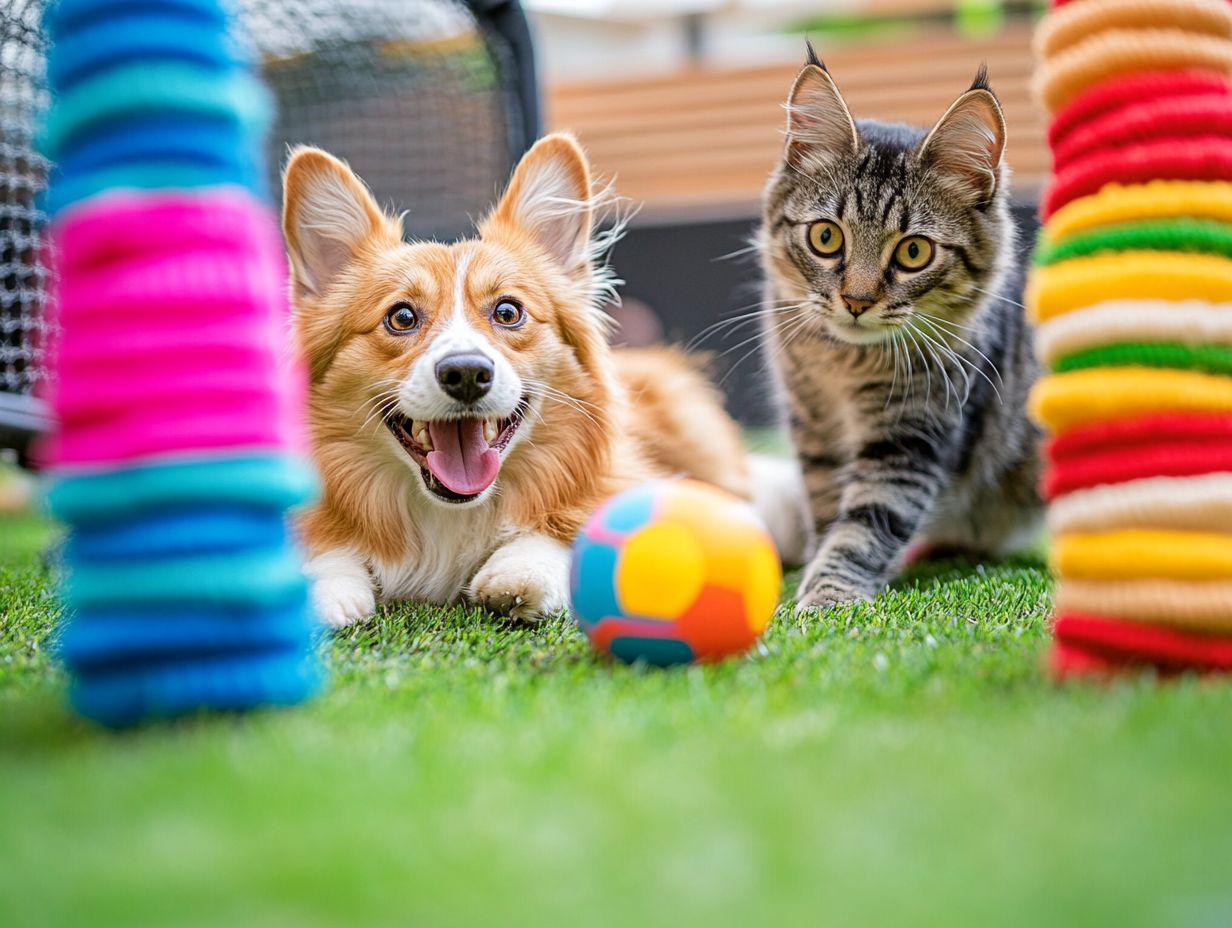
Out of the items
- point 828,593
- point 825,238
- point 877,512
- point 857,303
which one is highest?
point 825,238

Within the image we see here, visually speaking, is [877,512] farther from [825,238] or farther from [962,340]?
[825,238]

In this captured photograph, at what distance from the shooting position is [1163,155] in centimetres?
125

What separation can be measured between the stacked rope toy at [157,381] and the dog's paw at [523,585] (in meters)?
0.74

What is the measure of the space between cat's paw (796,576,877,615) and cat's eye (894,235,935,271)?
Answer: 2.08 ft

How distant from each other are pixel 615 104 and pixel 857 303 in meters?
4.01

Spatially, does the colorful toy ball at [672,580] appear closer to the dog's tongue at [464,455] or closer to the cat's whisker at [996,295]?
the dog's tongue at [464,455]

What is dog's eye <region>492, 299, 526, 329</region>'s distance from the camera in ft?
6.84

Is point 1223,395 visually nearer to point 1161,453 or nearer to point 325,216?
point 1161,453

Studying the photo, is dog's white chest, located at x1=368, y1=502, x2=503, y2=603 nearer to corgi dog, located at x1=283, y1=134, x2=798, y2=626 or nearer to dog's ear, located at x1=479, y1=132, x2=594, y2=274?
corgi dog, located at x1=283, y1=134, x2=798, y2=626

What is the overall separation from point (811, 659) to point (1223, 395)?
1.95 ft

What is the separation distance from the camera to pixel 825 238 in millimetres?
2297

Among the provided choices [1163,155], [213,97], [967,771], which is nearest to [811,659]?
[967,771]

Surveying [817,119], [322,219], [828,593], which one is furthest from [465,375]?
[817,119]

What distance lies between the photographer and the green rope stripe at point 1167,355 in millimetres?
1234
